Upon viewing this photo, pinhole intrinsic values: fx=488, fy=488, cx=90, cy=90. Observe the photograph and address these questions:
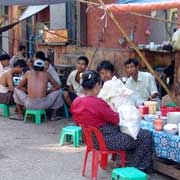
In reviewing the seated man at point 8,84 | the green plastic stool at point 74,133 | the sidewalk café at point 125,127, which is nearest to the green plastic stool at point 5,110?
the seated man at point 8,84

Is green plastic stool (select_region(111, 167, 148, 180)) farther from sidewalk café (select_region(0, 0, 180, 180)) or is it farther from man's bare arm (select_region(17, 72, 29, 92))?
man's bare arm (select_region(17, 72, 29, 92))

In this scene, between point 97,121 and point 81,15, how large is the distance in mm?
6923

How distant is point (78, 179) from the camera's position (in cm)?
546

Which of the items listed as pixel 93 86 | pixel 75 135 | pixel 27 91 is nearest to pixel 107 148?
pixel 93 86

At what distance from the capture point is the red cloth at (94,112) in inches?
203

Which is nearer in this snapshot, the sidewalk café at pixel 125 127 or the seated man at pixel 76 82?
the sidewalk café at pixel 125 127

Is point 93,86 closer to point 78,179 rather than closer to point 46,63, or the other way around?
point 78,179

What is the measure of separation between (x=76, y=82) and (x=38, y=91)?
30.8 inches

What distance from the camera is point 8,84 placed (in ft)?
30.8

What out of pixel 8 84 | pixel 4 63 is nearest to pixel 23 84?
pixel 8 84

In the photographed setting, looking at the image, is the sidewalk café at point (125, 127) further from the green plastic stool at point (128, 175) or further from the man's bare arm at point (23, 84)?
the man's bare arm at point (23, 84)

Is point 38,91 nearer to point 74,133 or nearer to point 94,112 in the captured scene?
point 74,133

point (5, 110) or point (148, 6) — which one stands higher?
point (148, 6)

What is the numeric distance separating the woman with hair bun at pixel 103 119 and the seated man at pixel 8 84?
4235mm
